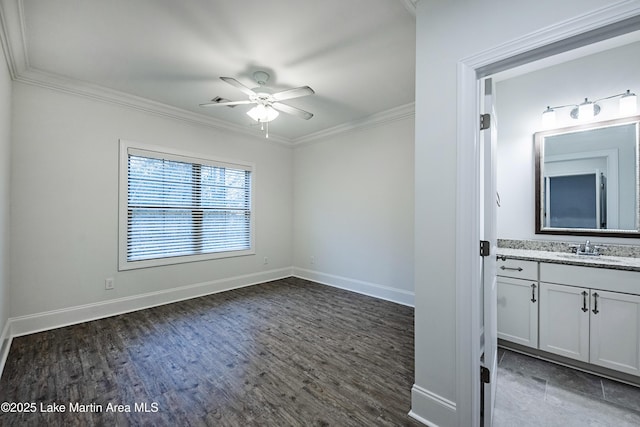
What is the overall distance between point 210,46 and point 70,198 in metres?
2.34

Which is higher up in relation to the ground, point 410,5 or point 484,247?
point 410,5

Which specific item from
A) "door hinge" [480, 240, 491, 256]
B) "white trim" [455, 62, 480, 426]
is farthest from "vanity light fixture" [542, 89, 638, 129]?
"door hinge" [480, 240, 491, 256]

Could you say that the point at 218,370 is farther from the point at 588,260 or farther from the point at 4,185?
the point at 588,260

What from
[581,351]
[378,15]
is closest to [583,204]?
[581,351]

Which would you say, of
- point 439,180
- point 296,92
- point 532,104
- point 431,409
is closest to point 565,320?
point 431,409

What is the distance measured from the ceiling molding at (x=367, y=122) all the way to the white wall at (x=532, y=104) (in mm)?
1057

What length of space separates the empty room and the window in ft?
0.10

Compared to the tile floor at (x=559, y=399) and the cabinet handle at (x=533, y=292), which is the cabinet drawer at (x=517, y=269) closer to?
the cabinet handle at (x=533, y=292)

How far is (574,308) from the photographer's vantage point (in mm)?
2148

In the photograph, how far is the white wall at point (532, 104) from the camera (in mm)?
2391

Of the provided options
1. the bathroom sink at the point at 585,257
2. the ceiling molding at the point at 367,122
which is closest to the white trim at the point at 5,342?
the ceiling molding at the point at 367,122

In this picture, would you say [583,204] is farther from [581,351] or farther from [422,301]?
[422,301]

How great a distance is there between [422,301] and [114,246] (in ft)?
11.7

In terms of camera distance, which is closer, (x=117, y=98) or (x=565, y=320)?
(x=565, y=320)
